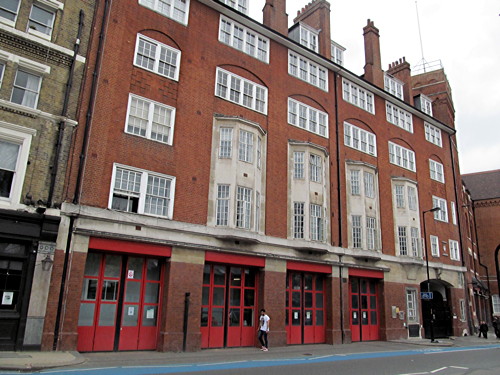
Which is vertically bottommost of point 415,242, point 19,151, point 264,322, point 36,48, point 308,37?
point 264,322

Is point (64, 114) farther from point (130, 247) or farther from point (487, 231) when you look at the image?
point (487, 231)

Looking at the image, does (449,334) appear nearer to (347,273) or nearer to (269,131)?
(347,273)

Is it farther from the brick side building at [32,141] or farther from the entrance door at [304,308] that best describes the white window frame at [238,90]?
the entrance door at [304,308]

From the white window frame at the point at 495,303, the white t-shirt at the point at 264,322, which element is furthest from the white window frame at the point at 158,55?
the white window frame at the point at 495,303

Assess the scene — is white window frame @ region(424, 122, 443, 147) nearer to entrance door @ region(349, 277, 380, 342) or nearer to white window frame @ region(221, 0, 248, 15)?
entrance door @ region(349, 277, 380, 342)

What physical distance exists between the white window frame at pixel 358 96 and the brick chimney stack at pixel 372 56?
236 cm

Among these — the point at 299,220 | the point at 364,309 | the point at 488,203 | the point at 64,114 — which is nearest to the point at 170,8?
the point at 64,114

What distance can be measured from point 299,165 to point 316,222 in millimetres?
3380

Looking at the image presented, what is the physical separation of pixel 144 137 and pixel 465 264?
1148 inches

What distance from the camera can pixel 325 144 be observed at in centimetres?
2533

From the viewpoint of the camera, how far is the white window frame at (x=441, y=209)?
107 ft

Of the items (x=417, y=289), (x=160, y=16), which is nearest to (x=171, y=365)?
(x=160, y=16)

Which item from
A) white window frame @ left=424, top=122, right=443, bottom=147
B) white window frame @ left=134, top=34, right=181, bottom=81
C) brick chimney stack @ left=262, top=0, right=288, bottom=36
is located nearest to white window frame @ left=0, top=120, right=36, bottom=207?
white window frame @ left=134, top=34, right=181, bottom=81

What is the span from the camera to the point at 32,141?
14.7m
